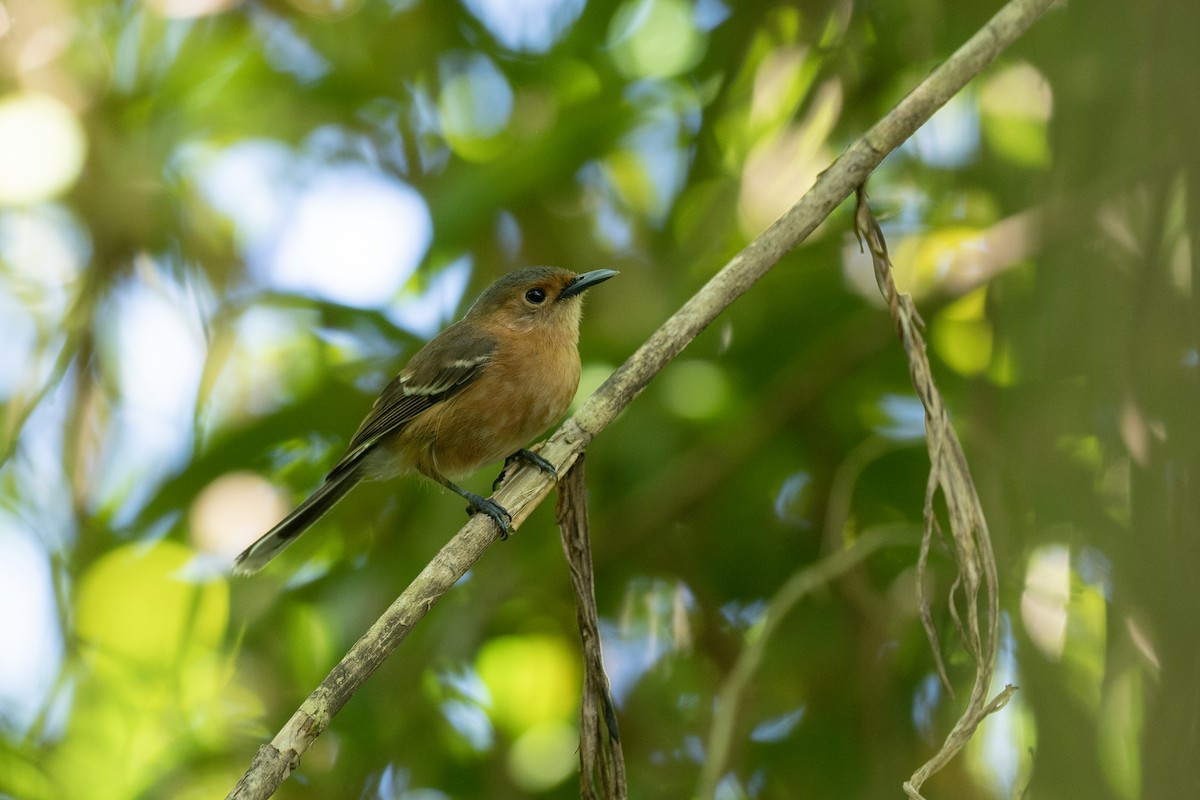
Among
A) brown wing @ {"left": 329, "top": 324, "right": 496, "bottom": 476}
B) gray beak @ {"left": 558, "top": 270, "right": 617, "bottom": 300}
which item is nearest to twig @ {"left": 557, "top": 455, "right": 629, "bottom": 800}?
gray beak @ {"left": 558, "top": 270, "right": 617, "bottom": 300}

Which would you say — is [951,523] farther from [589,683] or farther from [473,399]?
[473,399]

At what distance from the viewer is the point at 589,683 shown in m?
2.19

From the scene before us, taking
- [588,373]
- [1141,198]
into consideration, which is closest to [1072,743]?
[1141,198]

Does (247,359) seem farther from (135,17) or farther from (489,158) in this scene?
(135,17)

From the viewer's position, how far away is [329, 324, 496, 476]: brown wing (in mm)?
4242

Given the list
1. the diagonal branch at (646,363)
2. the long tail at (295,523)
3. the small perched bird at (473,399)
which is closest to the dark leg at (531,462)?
the diagonal branch at (646,363)

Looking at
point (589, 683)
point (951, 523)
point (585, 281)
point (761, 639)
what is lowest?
point (761, 639)

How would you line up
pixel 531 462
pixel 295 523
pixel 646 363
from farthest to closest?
pixel 295 523 < pixel 531 462 < pixel 646 363

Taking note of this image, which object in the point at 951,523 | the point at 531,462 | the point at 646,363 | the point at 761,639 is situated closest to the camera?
the point at 951,523

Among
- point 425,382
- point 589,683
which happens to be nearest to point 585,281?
point 425,382

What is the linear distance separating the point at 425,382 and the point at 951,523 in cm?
277

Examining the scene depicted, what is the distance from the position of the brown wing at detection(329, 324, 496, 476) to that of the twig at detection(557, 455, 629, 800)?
6.46 feet

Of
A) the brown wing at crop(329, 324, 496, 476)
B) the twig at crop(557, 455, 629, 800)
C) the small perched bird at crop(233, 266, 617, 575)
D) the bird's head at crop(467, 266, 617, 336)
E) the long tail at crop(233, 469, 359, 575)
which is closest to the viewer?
the twig at crop(557, 455, 629, 800)

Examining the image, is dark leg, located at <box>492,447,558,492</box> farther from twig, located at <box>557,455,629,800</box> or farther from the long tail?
the long tail
